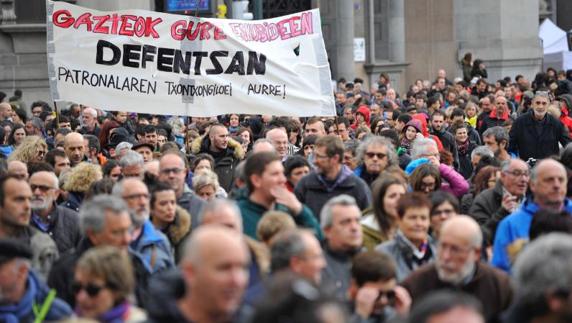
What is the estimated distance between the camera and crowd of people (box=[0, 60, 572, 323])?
5.91 meters

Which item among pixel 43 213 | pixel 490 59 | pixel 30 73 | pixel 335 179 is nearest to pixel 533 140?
pixel 335 179

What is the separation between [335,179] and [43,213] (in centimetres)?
223

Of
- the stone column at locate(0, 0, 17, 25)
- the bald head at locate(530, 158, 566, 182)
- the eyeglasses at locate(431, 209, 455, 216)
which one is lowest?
the eyeglasses at locate(431, 209, 455, 216)

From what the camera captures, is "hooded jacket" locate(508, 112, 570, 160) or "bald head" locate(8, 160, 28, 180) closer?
"bald head" locate(8, 160, 28, 180)

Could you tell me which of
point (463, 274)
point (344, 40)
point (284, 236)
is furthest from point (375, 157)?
point (344, 40)

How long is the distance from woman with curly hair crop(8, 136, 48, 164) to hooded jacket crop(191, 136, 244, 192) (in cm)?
183

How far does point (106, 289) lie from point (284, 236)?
0.90m

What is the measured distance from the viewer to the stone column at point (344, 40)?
115 ft

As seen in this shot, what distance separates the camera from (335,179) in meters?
11.4

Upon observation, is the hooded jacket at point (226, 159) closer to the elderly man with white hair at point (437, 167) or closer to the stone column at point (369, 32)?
the elderly man with white hair at point (437, 167)

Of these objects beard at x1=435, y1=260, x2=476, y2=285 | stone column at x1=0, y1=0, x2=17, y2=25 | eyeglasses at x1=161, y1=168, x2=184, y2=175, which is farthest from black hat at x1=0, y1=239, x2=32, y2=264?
stone column at x1=0, y1=0, x2=17, y2=25

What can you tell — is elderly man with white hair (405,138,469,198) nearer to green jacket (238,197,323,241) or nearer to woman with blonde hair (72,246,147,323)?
green jacket (238,197,323,241)

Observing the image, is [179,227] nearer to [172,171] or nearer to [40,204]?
[40,204]

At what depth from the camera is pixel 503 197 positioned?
11320mm
